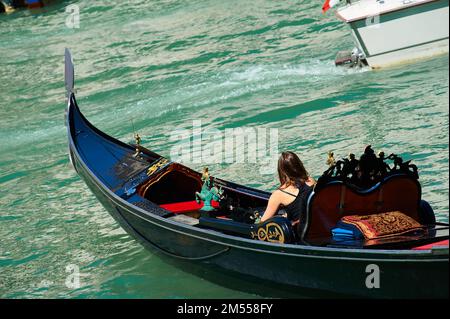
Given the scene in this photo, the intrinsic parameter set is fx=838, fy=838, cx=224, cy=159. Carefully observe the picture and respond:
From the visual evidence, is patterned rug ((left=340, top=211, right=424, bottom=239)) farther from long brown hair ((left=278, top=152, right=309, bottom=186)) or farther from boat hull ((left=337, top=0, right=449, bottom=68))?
boat hull ((left=337, top=0, right=449, bottom=68))

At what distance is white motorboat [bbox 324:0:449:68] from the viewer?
7.44 metres

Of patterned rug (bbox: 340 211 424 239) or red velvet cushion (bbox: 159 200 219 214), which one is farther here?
red velvet cushion (bbox: 159 200 219 214)

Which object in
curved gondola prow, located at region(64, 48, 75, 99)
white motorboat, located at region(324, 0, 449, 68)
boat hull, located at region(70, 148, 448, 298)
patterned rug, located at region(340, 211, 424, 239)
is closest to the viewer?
boat hull, located at region(70, 148, 448, 298)

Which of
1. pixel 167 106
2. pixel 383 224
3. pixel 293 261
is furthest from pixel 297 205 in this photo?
pixel 167 106

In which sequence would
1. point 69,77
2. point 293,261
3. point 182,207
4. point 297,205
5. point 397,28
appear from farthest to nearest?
point 397,28
point 69,77
point 182,207
point 297,205
point 293,261

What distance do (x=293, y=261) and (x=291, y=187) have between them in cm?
35

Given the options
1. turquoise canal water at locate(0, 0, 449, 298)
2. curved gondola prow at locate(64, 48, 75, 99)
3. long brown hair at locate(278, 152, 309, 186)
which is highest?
curved gondola prow at locate(64, 48, 75, 99)

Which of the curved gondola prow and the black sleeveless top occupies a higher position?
the curved gondola prow

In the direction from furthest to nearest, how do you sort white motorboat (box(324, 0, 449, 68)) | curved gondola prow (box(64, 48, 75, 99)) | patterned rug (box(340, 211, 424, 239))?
white motorboat (box(324, 0, 449, 68))
curved gondola prow (box(64, 48, 75, 99))
patterned rug (box(340, 211, 424, 239))

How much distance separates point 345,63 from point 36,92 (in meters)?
3.63

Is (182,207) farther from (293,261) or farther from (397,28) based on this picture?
(397,28)

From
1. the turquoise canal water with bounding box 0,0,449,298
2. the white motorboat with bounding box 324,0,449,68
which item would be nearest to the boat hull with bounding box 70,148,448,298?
the turquoise canal water with bounding box 0,0,449,298

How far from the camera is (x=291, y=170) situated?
3742 mm

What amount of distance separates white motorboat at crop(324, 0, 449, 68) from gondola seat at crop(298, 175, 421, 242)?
4.13 metres
